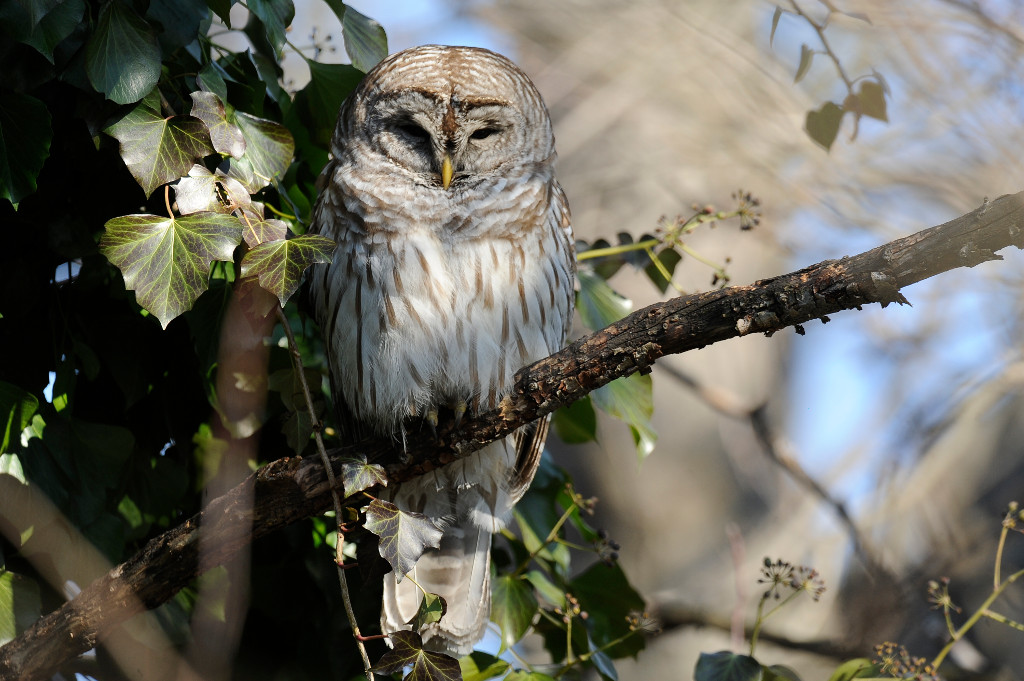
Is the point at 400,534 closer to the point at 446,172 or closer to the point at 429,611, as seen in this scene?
the point at 429,611

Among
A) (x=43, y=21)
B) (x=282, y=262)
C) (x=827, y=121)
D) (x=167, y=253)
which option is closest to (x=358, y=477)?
(x=282, y=262)

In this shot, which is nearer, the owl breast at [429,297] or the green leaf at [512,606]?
the owl breast at [429,297]

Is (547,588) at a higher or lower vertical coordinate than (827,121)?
lower

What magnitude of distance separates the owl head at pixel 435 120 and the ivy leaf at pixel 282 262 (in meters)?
0.74

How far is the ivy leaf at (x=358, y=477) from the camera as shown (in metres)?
1.86

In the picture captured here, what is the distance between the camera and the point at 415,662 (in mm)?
1793

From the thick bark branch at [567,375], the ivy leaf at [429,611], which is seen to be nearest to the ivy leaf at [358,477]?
the thick bark branch at [567,375]

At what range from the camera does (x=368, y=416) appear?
2.41m

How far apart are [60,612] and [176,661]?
1.14 ft

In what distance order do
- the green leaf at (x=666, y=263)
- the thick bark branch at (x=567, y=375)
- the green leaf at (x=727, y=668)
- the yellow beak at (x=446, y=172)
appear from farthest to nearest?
the green leaf at (x=666, y=263) < the yellow beak at (x=446, y=172) < the green leaf at (x=727, y=668) < the thick bark branch at (x=567, y=375)

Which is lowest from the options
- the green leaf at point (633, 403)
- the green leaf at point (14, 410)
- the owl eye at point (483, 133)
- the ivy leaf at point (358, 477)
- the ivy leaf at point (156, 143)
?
the green leaf at point (633, 403)

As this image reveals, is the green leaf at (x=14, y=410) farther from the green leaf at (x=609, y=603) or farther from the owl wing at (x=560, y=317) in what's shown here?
the green leaf at (x=609, y=603)

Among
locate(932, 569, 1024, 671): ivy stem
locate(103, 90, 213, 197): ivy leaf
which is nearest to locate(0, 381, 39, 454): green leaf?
locate(103, 90, 213, 197): ivy leaf

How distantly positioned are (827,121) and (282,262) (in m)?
1.45
